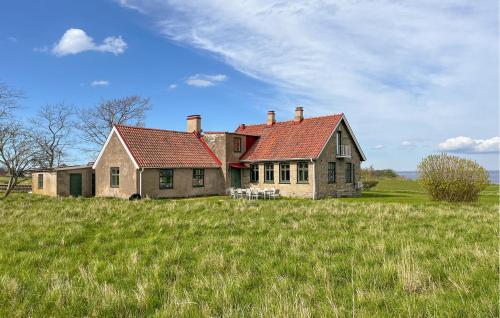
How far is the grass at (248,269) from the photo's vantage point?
5.09m

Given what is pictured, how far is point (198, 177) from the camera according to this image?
31.0 m

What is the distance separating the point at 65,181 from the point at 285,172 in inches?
672

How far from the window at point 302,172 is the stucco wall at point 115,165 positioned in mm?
11922

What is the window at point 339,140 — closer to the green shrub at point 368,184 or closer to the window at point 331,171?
the window at point 331,171

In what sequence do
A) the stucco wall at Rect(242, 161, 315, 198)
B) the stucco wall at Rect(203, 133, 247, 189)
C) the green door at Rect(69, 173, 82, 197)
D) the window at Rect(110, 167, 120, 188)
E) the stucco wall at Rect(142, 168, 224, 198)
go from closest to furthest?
the stucco wall at Rect(142, 168, 224, 198) → the window at Rect(110, 167, 120, 188) → the stucco wall at Rect(242, 161, 315, 198) → the green door at Rect(69, 173, 82, 197) → the stucco wall at Rect(203, 133, 247, 189)

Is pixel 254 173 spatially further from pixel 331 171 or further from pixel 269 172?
pixel 331 171

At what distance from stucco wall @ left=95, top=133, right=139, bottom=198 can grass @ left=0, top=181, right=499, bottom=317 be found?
50.2ft

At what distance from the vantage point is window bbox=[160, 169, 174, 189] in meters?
28.4

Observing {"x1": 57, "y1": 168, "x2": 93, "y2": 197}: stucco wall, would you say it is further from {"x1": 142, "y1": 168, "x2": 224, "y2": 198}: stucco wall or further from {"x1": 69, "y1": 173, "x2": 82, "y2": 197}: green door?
{"x1": 142, "y1": 168, "x2": 224, "y2": 198}: stucco wall

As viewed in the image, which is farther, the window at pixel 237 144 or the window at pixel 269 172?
the window at pixel 237 144

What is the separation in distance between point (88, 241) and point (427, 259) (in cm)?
775

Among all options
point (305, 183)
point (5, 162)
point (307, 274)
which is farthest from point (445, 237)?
point (5, 162)

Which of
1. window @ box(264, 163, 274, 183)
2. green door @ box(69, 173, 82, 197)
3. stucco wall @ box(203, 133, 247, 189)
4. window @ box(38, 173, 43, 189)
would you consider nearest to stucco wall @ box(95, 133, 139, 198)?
green door @ box(69, 173, 82, 197)

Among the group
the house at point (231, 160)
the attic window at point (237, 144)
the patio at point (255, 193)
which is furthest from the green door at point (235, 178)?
the patio at point (255, 193)
